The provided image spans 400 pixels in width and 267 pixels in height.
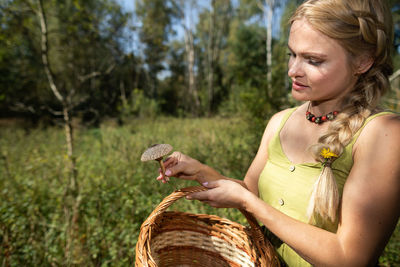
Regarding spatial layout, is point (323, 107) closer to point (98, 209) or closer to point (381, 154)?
point (381, 154)

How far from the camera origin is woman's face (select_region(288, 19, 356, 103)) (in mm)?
970

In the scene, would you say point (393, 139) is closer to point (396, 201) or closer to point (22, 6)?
point (396, 201)

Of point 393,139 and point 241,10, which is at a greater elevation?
point 241,10

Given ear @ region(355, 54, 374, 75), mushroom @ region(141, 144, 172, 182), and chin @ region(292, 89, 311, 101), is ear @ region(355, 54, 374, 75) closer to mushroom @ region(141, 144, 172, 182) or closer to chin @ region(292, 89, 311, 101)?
chin @ region(292, 89, 311, 101)

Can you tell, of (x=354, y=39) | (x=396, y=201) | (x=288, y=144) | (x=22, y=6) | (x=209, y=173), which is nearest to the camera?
(x=396, y=201)

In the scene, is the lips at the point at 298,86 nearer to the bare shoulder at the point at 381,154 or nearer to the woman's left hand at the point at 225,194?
the bare shoulder at the point at 381,154

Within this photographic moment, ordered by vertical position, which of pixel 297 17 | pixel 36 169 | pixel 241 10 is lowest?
pixel 36 169

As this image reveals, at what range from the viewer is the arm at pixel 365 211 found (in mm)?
834

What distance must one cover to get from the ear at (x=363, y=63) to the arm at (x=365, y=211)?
24 centimetres

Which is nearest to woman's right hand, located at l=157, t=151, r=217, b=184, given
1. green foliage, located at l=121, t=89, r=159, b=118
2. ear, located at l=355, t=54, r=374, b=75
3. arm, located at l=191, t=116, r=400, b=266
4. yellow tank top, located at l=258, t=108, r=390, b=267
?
yellow tank top, located at l=258, t=108, r=390, b=267

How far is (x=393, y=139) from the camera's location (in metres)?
0.85

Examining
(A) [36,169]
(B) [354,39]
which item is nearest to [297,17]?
(B) [354,39]

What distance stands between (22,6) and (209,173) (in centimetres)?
457

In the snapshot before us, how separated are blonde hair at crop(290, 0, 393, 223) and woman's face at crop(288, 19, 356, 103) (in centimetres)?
3
